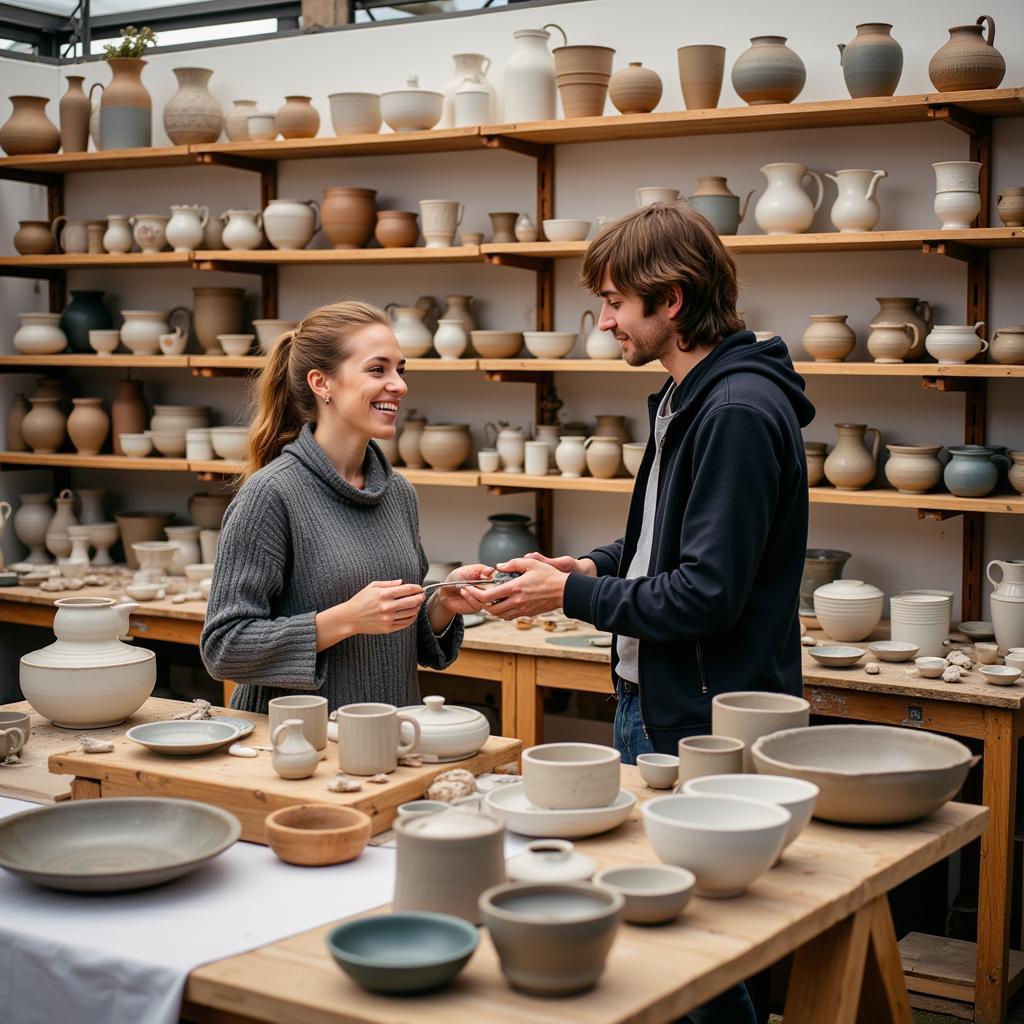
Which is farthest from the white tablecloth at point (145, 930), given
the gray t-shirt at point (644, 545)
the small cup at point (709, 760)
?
the gray t-shirt at point (644, 545)

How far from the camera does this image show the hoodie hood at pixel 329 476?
263 cm

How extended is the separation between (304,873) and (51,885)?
0.31 metres

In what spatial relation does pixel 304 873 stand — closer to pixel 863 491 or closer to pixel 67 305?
pixel 863 491

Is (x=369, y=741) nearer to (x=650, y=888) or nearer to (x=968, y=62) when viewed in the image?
(x=650, y=888)

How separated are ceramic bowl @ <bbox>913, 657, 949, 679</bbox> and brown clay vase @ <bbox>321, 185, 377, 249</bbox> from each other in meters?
2.41

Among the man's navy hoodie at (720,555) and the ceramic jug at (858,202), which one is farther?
the ceramic jug at (858,202)

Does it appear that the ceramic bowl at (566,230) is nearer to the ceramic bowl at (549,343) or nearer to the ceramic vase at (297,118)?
the ceramic bowl at (549,343)

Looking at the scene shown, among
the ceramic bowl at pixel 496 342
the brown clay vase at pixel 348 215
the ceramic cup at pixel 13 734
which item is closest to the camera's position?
the ceramic cup at pixel 13 734

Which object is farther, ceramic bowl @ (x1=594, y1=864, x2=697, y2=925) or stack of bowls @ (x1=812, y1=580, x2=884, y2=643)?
stack of bowls @ (x1=812, y1=580, x2=884, y2=643)

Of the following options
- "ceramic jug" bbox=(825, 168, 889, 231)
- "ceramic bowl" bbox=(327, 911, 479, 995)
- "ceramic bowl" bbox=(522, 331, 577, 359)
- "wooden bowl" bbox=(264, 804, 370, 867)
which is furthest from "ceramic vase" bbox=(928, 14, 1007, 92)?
"ceramic bowl" bbox=(327, 911, 479, 995)

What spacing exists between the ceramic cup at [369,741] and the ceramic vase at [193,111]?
3519 mm

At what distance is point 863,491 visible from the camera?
4.02 meters

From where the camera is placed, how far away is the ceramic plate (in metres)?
1.82

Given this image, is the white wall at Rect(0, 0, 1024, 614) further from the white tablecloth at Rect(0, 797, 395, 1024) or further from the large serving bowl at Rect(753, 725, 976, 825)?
the white tablecloth at Rect(0, 797, 395, 1024)
